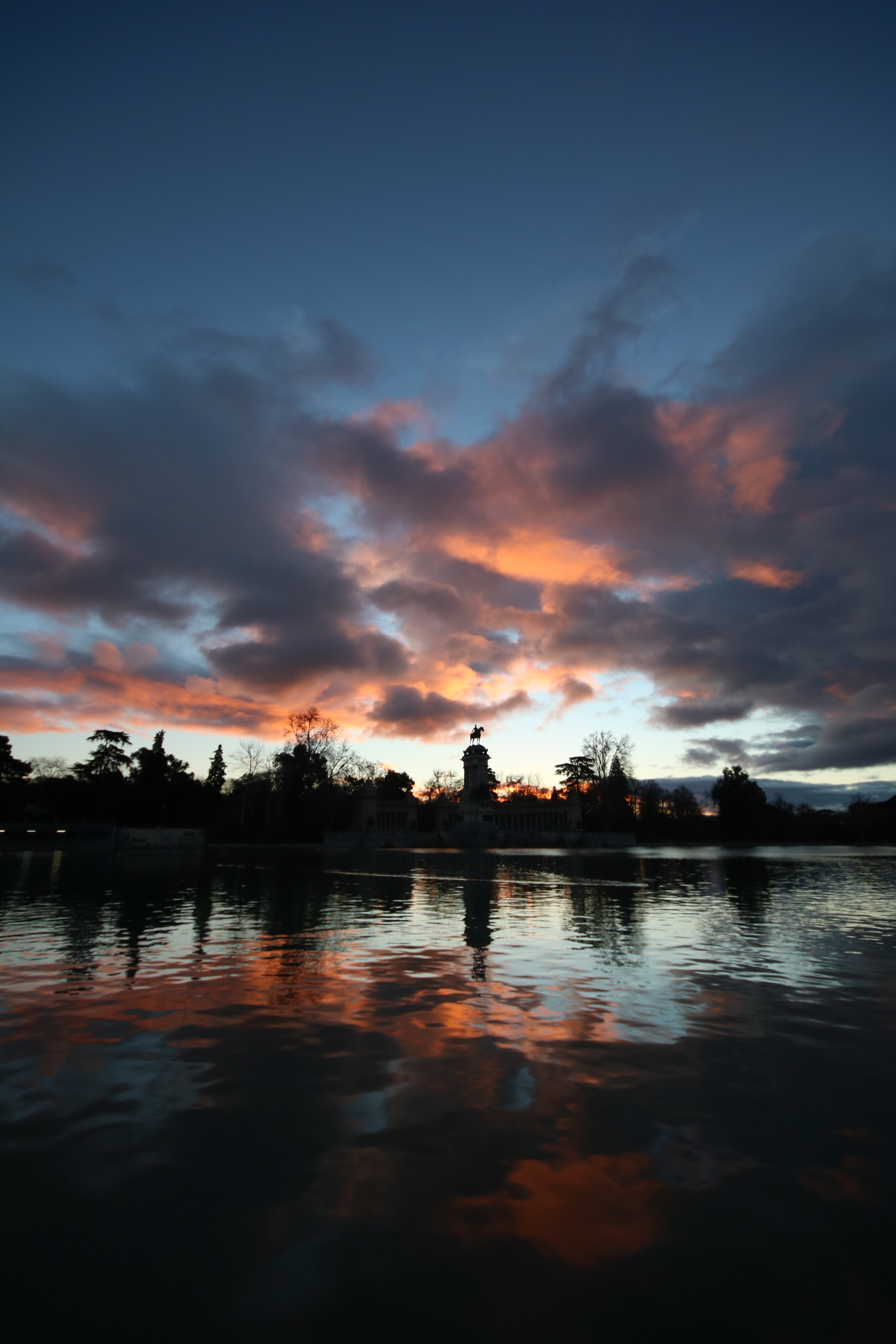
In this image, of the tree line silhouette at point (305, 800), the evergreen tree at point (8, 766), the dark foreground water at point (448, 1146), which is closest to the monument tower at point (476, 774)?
the tree line silhouette at point (305, 800)

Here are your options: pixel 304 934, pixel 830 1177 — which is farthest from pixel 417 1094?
pixel 304 934

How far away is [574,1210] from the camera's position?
4.71m

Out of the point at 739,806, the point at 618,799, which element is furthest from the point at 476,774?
the point at 739,806

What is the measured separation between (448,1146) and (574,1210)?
1270 mm

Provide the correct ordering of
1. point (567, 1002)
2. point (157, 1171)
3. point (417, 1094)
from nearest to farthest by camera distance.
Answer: point (157, 1171)
point (417, 1094)
point (567, 1002)

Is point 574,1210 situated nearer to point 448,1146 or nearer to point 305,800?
point 448,1146

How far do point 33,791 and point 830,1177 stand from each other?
119 metres

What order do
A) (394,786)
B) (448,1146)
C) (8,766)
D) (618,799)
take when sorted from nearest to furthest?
(448,1146) → (8,766) → (618,799) → (394,786)

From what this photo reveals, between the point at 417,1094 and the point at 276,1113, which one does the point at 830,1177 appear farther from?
the point at 276,1113

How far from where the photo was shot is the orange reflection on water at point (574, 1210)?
14.3 feet

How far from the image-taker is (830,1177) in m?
5.22

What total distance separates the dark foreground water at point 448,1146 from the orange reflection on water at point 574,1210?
23 millimetres

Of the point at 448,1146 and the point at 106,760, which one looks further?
the point at 106,760

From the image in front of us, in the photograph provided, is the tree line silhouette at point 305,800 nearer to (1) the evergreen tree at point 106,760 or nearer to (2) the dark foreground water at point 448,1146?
(1) the evergreen tree at point 106,760
